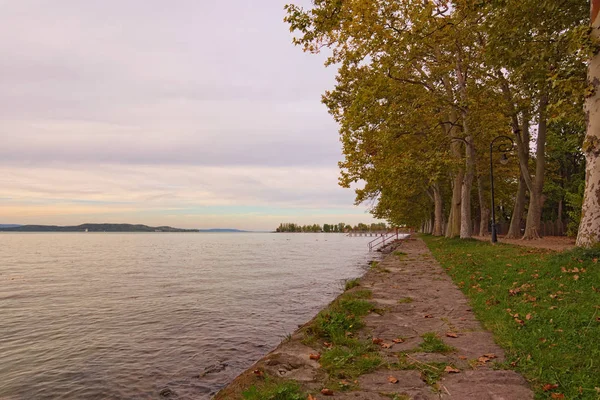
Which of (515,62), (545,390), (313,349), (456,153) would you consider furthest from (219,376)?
(456,153)

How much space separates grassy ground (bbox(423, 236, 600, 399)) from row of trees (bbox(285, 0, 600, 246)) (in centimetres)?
215

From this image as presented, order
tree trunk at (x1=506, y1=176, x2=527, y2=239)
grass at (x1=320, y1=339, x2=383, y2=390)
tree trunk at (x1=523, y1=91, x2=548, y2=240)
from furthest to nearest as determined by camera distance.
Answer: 1. tree trunk at (x1=506, y1=176, x2=527, y2=239)
2. tree trunk at (x1=523, y1=91, x2=548, y2=240)
3. grass at (x1=320, y1=339, x2=383, y2=390)

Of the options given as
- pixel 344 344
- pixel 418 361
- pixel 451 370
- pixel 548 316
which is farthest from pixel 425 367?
pixel 548 316

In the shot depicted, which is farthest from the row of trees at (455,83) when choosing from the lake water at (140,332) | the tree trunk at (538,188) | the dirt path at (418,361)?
the lake water at (140,332)

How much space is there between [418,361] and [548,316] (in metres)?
3.35

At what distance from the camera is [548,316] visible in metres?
7.02

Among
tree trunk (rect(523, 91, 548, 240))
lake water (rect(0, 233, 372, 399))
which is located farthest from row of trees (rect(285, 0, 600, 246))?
lake water (rect(0, 233, 372, 399))

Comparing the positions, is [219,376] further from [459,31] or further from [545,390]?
[459,31]

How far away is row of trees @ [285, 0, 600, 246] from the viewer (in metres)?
13.3

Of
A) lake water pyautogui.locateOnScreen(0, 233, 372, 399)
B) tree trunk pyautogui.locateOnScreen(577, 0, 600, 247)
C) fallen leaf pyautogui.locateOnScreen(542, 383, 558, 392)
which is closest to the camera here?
fallen leaf pyautogui.locateOnScreen(542, 383, 558, 392)

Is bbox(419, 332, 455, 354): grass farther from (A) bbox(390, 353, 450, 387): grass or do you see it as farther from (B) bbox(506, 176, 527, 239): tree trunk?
(B) bbox(506, 176, 527, 239): tree trunk

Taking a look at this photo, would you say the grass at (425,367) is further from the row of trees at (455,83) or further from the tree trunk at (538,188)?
the tree trunk at (538,188)

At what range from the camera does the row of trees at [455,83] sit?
43.7 ft

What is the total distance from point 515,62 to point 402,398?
15.5 m
